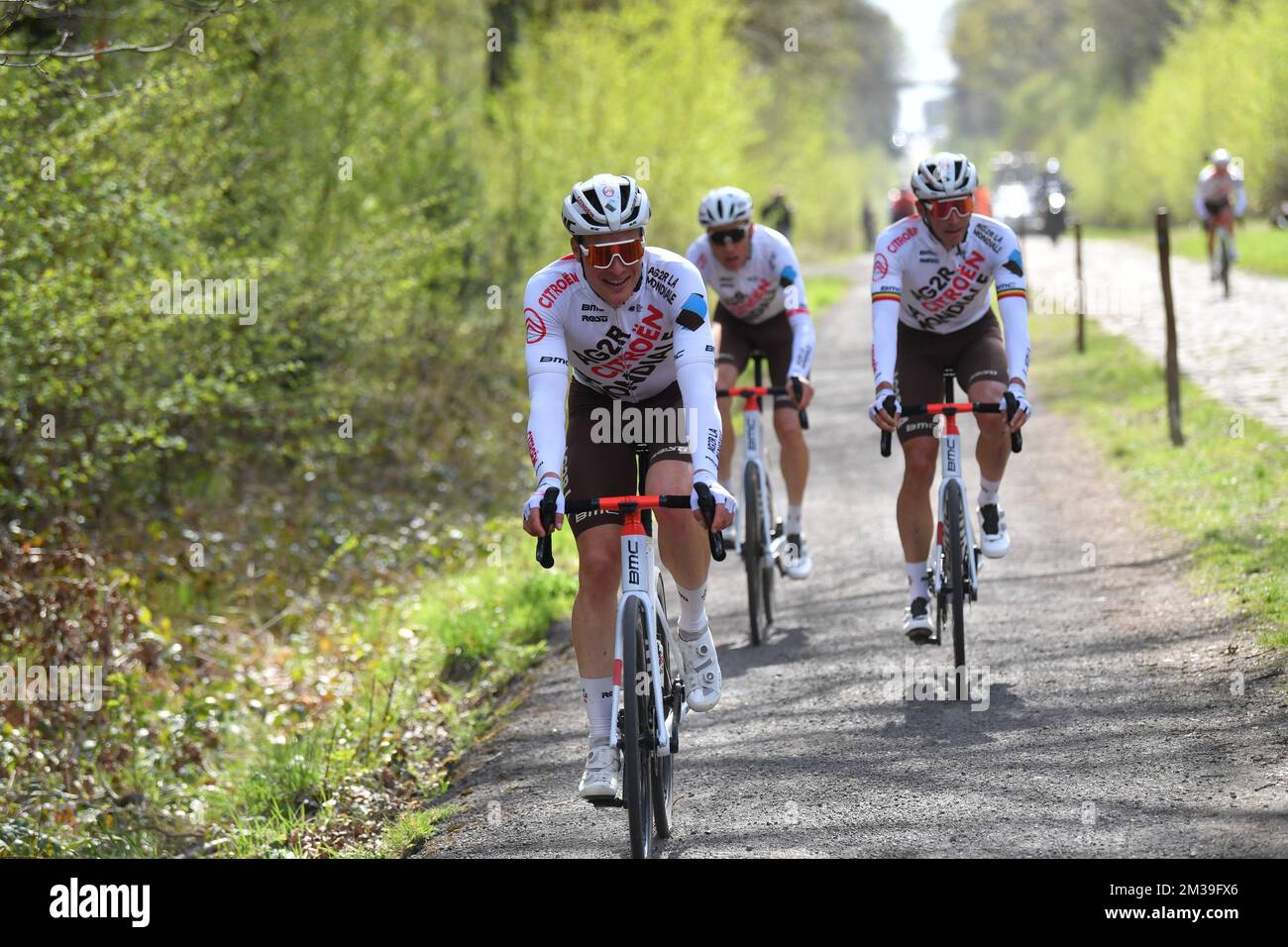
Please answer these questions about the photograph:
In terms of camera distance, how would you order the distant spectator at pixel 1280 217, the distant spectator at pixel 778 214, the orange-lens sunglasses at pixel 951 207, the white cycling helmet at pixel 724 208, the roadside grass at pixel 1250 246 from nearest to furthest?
the orange-lens sunglasses at pixel 951 207 → the white cycling helmet at pixel 724 208 → the distant spectator at pixel 778 214 → the roadside grass at pixel 1250 246 → the distant spectator at pixel 1280 217

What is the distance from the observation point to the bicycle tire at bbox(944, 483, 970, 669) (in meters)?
7.23

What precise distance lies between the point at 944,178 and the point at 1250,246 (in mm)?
26398

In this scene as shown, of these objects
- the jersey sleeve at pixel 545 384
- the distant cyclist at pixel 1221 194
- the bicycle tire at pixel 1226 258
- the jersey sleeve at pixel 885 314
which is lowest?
the jersey sleeve at pixel 545 384

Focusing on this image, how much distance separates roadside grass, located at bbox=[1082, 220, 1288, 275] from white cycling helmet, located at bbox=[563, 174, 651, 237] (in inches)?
907

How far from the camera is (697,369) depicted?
5.57m

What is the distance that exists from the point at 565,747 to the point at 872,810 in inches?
76.6

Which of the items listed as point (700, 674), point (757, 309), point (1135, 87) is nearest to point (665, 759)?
point (700, 674)

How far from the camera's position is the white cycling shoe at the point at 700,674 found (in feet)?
19.3

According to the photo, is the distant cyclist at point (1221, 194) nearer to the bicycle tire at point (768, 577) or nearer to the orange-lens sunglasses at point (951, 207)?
the bicycle tire at point (768, 577)

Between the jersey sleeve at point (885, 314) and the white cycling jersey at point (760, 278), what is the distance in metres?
1.26

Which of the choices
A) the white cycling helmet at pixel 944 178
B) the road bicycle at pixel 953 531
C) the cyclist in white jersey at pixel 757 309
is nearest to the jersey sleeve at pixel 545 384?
the road bicycle at pixel 953 531

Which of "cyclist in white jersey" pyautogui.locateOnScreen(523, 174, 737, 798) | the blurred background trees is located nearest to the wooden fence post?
"cyclist in white jersey" pyautogui.locateOnScreen(523, 174, 737, 798)
